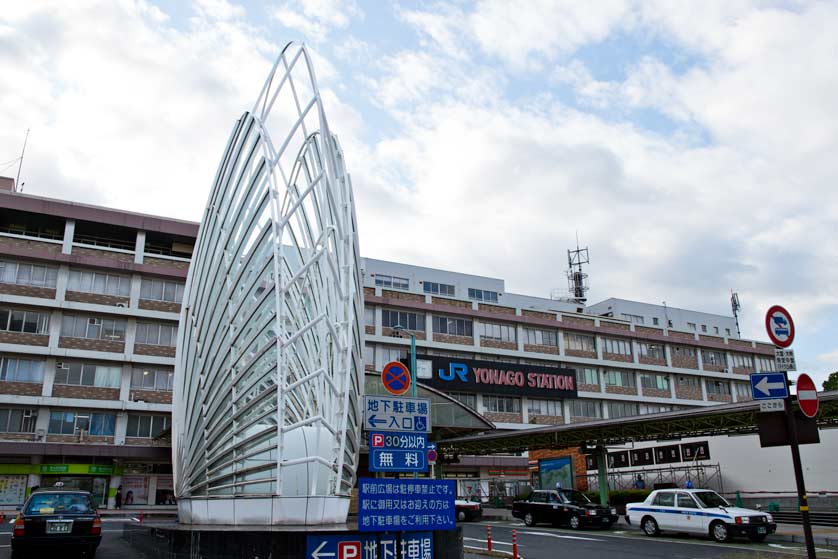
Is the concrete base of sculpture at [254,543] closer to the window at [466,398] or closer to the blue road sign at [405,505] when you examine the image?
the blue road sign at [405,505]

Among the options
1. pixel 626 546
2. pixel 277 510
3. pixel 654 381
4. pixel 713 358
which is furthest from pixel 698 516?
pixel 713 358

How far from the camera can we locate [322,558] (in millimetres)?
9781

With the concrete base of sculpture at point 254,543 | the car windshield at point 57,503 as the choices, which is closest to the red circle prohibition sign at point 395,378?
the concrete base of sculpture at point 254,543

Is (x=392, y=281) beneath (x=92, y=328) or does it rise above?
above

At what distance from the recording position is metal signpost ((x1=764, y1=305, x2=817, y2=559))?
10180mm

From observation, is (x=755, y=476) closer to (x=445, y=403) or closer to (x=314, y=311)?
(x=445, y=403)

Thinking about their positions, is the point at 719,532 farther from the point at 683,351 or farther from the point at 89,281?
the point at 683,351

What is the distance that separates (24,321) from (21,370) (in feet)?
10.2

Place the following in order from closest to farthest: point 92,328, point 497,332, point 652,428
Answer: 1. point 652,428
2. point 92,328
3. point 497,332

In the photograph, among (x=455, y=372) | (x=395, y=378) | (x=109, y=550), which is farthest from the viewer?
(x=455, y=372)

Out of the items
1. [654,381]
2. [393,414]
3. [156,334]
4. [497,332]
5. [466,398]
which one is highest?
[497,332]

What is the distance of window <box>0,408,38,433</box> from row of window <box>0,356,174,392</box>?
1899mm

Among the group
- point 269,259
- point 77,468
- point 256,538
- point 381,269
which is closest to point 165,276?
point 77,468

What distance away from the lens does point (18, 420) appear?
1725 inches
